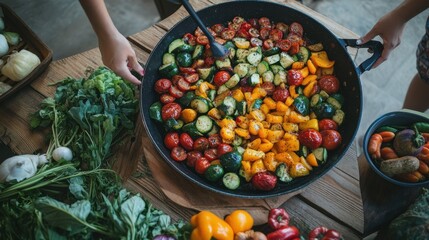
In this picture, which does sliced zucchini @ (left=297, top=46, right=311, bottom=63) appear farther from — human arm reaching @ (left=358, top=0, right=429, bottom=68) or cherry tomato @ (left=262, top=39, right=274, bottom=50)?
human arm reaching @ (left=358, top=0, right=429, bottom=68)

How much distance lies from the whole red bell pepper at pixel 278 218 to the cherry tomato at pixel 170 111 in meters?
0.73

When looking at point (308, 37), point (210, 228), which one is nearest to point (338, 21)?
point (308, 37)

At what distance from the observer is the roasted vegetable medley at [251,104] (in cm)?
184

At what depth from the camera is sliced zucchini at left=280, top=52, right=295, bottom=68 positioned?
2.12 m

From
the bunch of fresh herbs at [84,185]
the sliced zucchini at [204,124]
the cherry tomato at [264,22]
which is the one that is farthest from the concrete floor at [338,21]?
the bunch of fresh herbs at [84,185]

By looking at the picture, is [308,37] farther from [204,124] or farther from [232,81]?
[204,124]

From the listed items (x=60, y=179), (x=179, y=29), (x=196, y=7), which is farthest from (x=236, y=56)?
(x=60, y=179)

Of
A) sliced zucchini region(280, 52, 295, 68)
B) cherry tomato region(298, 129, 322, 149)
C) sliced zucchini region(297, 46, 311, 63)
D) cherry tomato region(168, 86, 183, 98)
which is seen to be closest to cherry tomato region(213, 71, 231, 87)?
cherry tomato region(168, 86, 183, 98)

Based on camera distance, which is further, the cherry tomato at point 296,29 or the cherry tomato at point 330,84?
the cherry tomato at point 296,29

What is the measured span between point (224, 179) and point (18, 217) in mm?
1017

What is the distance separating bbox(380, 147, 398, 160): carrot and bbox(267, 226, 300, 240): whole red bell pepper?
66cm

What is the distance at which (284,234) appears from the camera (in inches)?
65.8

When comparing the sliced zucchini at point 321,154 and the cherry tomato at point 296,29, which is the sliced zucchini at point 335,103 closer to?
the sliced zucchini at point 321,154

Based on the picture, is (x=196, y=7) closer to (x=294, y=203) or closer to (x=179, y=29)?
(x=179, y=29)
